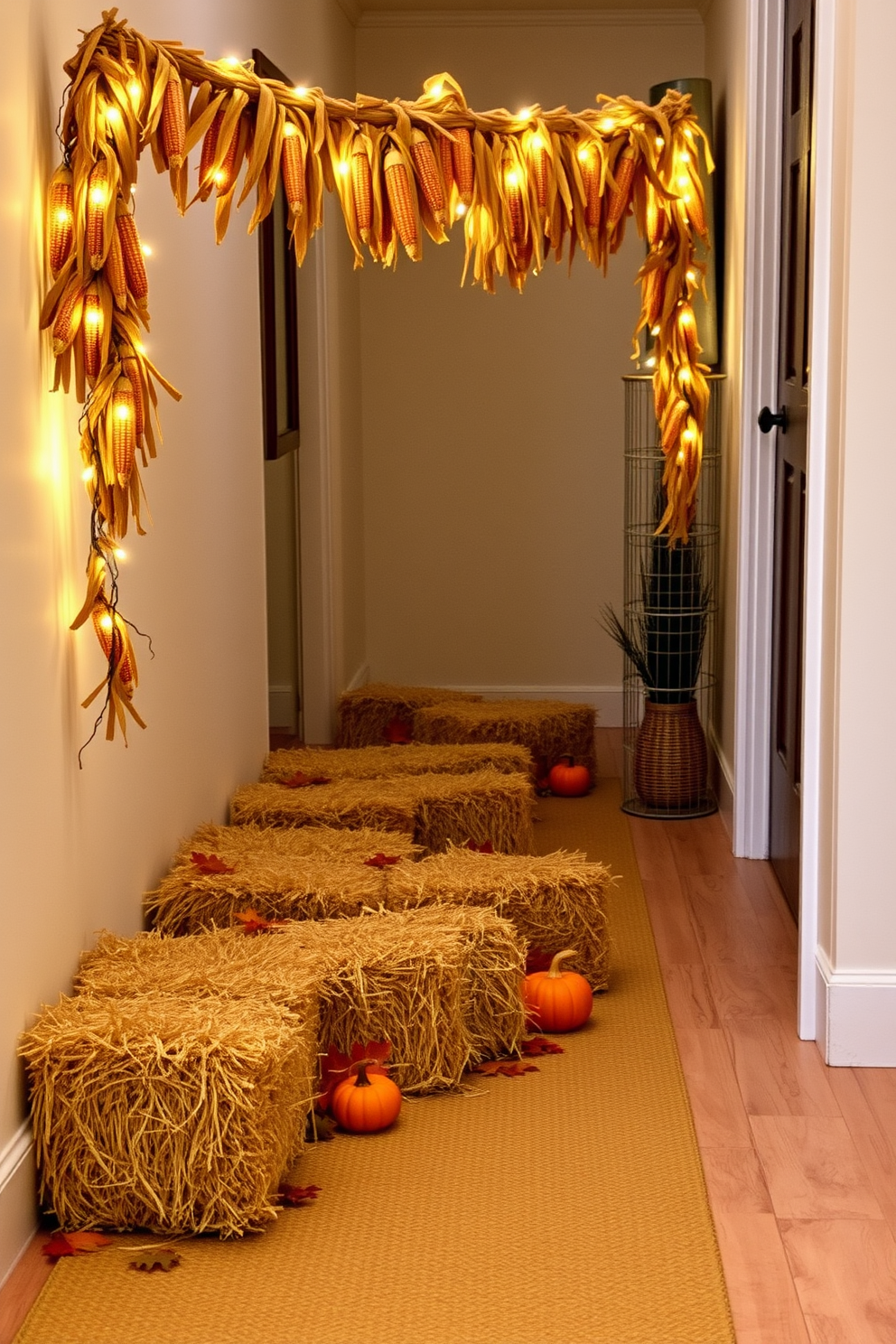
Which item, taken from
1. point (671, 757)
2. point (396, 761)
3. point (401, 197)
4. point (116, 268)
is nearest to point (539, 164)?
point (401, 197)

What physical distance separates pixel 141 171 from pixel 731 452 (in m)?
2.08

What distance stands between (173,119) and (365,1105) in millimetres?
1623

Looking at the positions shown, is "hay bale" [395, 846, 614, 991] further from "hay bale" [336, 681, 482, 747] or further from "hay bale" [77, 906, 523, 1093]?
"hay bale" [336, 681, 482, 747]

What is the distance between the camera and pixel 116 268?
250 centimetres

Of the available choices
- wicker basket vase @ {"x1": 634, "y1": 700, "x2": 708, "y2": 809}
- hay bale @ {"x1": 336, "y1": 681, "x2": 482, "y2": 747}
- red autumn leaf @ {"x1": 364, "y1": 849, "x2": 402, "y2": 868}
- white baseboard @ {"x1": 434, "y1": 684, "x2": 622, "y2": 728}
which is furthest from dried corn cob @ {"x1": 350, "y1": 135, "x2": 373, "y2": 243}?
white baseboard @ {"x1": 434, "y1": 684, "x2": 622, "y2": 728}

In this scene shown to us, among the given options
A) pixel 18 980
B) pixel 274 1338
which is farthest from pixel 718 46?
pixel 274 1338

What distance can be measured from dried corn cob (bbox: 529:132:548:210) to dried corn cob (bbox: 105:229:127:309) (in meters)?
0.69

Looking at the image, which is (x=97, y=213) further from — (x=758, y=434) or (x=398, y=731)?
(x=398, y=731)

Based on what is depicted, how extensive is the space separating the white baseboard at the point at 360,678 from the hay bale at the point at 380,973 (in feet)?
9.70

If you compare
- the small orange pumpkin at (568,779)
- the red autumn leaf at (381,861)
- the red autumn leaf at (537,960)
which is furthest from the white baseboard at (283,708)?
the red autumn leaf at (537,960)

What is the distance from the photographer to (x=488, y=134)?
8.80ft

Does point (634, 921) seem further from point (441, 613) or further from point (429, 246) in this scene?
point (429, 246)

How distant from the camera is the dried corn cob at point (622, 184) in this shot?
9.00ft

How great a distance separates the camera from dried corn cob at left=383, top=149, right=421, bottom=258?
2.60m
